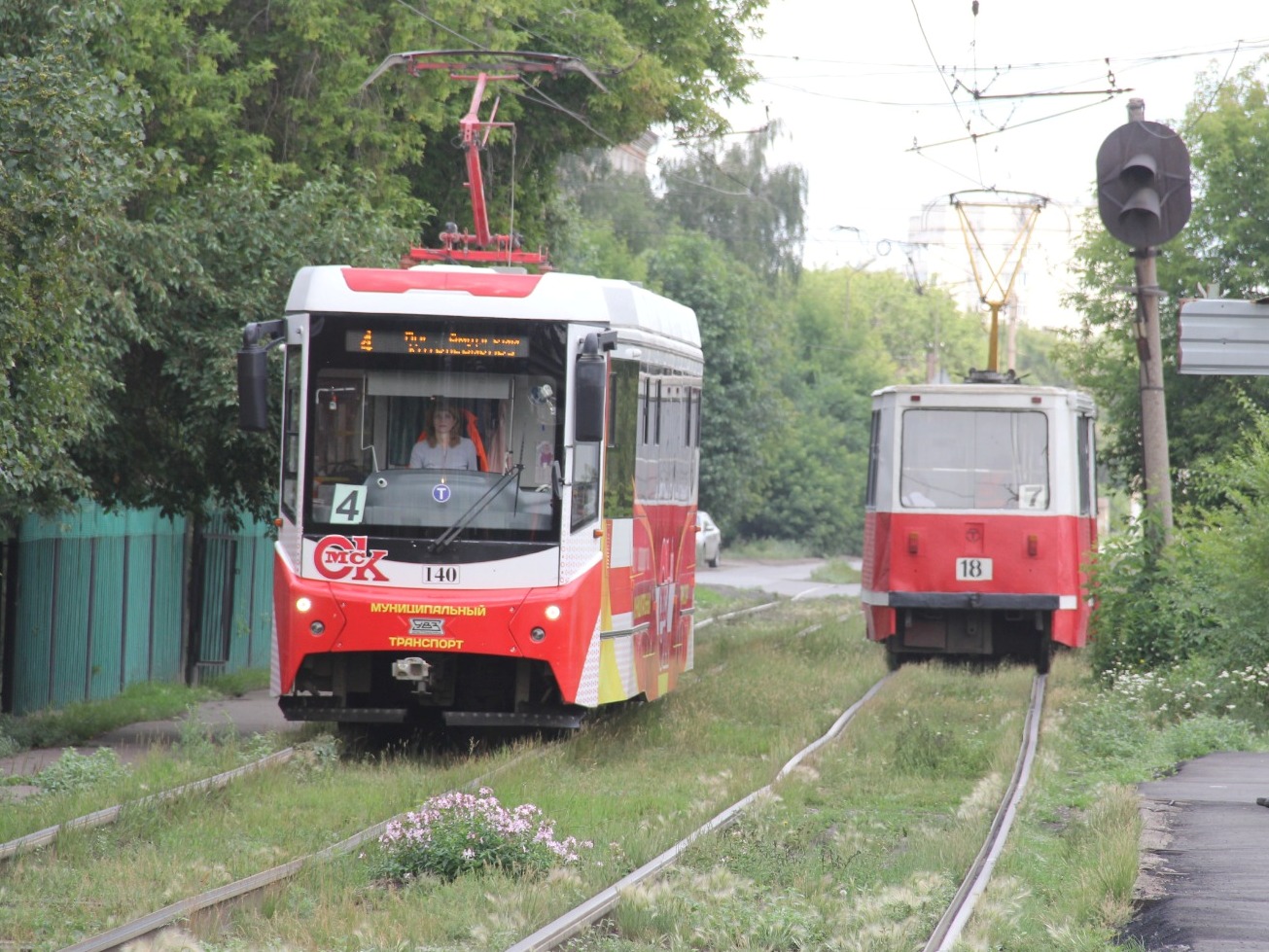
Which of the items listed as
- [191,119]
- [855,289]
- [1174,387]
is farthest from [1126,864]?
[855,289]

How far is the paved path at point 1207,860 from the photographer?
6.95 m

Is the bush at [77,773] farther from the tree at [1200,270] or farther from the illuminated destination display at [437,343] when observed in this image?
the tree at [1200,270]

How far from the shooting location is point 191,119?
18.1m

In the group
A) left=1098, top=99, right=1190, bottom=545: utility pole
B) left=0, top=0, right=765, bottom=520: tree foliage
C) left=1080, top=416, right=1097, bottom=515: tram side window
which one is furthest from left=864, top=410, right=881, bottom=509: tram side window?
left=0, top=0, right=765, bottom=520: tree foliage

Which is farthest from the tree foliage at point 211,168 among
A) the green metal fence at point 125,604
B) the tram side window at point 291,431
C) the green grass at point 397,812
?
the green grass at point 397,812

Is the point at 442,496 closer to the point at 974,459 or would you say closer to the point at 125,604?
the point at 125,604

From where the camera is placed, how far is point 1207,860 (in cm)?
858

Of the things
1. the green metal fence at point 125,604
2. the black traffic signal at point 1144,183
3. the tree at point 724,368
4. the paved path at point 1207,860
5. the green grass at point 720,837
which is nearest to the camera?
the paved path at point 1207,860

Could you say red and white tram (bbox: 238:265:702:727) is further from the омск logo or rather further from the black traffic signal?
the black traffic signal

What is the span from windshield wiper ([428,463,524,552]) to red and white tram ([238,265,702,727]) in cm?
1

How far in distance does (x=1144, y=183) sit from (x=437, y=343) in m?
8.38

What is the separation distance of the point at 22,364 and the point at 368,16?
955 centimetres

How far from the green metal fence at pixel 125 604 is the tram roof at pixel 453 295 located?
287cm

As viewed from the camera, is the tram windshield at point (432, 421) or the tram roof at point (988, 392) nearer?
the tram windshield at point (432, 421)
